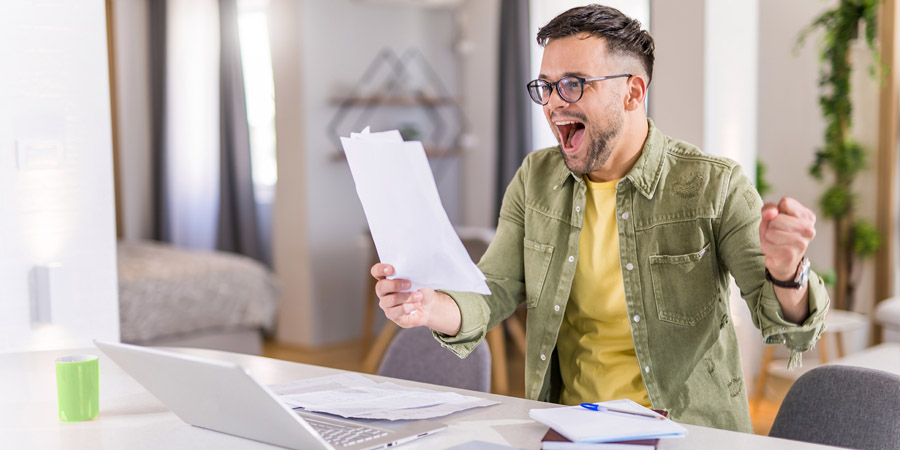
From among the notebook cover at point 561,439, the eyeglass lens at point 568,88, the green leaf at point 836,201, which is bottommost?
the notebook cover at point 561,439

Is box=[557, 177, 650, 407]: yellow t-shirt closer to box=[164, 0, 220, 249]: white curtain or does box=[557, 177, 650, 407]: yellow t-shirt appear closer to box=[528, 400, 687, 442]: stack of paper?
box=[528, 400, 687, 442]: stack of paper

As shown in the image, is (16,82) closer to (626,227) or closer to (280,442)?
(280,442)

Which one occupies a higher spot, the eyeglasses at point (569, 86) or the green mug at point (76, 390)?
the eyeglasses at point (569, 86)

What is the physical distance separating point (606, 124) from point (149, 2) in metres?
5.14

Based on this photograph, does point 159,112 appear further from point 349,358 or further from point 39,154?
point 39,154

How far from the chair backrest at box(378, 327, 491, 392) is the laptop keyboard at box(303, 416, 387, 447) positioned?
591 millimetres

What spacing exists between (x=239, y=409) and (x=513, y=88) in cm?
401

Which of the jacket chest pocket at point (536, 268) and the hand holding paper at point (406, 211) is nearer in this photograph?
the hand holding paper at point (406, 211)

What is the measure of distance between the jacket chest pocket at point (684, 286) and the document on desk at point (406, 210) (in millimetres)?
490

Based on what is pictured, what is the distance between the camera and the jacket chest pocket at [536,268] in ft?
5.74

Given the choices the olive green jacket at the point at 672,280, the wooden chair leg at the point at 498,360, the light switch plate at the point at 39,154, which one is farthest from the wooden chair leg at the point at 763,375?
the light switch plate at the point at 39,154

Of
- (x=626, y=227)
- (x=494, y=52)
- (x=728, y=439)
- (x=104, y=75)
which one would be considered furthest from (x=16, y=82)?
(x=494, y=52)

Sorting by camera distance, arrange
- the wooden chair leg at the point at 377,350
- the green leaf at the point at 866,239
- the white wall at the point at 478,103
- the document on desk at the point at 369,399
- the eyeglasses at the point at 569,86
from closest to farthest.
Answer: the document on desk at the point at 369,399 < the eyeglasses at the point at 569,86 < the green leaf at the point at 866,239 < the wooden chair leg at the point at 377,350 < the white wall at the point at 478,103

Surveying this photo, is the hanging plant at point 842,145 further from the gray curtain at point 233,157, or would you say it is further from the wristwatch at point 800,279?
the gray curtain at point 233,157
